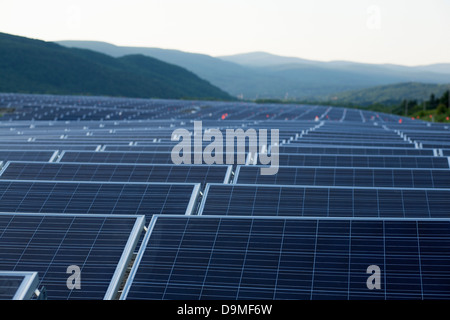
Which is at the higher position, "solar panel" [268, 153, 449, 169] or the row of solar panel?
"solar panel" [268, 153, 449, 169]

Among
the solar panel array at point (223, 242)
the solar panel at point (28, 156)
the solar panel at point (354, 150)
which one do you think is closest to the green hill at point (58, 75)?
the solar panel at point (28, 156)

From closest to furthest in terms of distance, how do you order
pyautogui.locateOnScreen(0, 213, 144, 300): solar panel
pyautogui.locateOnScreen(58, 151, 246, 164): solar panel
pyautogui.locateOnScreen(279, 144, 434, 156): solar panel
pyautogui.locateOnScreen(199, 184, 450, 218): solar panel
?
pyautogui.locateOnScreen(0, 213, 144, 300): solar panel → pyautogui.locateOnScreen(199, 184, 450, 218): solar panel → pyautogui.locateOnScreen(58, 151, 246, 164): solar panel → pyautogui.locateOnScreen(279, 144, 434, 156): solar panel

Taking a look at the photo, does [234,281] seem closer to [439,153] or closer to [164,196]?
[164,196]

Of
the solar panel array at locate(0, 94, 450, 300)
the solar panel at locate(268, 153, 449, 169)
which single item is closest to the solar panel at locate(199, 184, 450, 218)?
the solar panel array at locate(0, 94, 450, 300)

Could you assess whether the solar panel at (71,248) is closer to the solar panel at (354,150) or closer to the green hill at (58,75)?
the solar panel at (354,150)

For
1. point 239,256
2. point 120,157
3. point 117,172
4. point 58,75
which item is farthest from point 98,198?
point 58,75

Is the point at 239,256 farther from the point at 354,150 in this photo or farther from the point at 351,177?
the point at 354,150

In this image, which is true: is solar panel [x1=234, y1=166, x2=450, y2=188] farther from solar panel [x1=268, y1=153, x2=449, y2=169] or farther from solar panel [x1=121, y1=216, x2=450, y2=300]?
solar panel [x1=121, y1=216, x2=450, y2=300]
